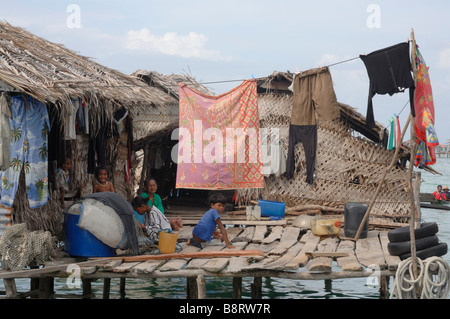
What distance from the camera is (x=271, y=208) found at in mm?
12516

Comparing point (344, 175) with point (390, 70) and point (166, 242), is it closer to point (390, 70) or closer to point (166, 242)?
point (390, 70)

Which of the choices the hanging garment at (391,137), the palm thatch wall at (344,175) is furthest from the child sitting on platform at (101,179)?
the hanging garment at (391,137)

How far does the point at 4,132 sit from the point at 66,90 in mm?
1010

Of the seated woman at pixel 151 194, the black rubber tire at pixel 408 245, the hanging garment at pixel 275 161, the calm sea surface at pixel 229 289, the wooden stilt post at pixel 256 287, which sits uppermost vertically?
the hanging garment at pixel 275 161

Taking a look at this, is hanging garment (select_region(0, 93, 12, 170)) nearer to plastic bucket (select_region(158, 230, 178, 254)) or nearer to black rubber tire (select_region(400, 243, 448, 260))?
plastic bucket (select_region(158, 230, 178, 254))

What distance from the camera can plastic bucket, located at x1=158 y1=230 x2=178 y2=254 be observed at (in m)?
8.15

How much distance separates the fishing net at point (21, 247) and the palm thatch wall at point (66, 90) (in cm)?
60

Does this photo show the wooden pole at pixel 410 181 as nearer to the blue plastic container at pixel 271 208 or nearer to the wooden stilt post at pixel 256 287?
the wooden stilt post at pixel 256 287

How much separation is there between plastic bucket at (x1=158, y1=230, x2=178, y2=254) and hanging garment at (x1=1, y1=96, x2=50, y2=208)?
1664 mm

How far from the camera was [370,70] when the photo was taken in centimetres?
839

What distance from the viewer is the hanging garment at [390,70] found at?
318 inches

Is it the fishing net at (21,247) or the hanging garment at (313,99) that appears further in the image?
the hanging garment at (313,99)

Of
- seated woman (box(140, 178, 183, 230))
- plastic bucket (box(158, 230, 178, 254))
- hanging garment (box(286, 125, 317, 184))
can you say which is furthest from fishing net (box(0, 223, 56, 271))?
hanging garment (box(286, 125, 317, 184))
